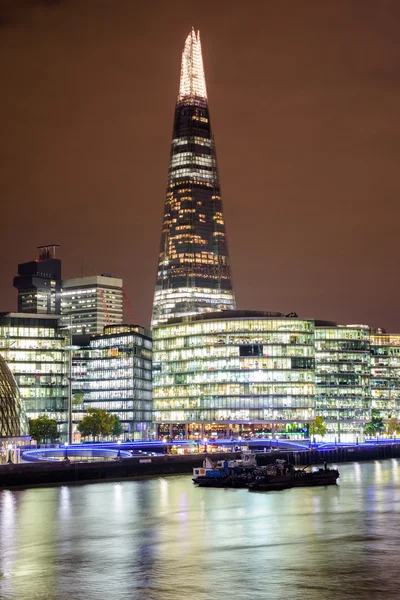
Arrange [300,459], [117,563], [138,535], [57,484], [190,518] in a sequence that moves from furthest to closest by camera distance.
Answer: [300,459] → [57,484] → [190,518] → [138,535] → [117,563]

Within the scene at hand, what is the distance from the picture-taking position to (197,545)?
3125 inches

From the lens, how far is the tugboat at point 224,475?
137625 millimetres

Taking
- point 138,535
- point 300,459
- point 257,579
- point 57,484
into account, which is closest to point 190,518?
point 138,535

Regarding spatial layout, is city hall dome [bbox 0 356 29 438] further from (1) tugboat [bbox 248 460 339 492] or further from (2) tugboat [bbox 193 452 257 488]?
(1) tugboat [bbox 248 460 339 492]

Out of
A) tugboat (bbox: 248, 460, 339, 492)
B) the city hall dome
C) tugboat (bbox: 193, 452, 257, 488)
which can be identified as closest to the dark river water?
tugboat (bbox: 248, 460, 339, 492)

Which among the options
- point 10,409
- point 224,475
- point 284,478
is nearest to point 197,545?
point 284,478

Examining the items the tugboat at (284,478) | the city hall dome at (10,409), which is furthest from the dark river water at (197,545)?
the city hall dome at (10,409)

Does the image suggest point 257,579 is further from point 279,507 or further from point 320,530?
point 279,507

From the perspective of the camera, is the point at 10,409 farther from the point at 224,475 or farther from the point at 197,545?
the point at 197,545

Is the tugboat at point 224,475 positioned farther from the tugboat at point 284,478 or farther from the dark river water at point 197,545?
the dark river water at point 197,545

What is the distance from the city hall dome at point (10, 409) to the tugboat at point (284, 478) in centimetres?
3557

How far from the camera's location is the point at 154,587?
2484 inches

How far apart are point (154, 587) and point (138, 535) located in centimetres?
2312

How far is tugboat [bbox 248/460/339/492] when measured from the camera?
132m
